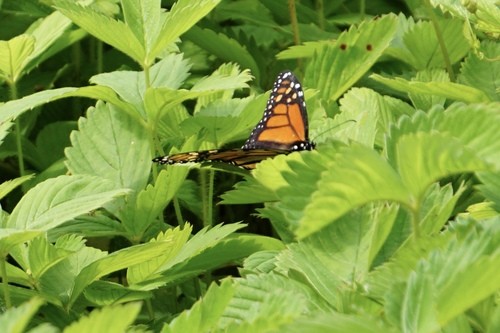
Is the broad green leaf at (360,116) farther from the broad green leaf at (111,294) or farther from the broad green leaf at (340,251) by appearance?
the broad green leaf at (111,294)

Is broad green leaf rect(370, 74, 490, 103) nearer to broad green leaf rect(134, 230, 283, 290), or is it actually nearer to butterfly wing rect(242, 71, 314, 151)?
butterfly wing rect(242, 71, 314, 151)

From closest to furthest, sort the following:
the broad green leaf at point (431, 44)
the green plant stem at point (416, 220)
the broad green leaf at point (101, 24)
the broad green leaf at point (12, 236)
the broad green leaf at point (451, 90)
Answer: the green plant stem at point (416, 220) < the broad green leaf at point (12, 236) < the broad green leaf at point (451, 90) < the broad green leaf at point (101, 24) < the broad green leaf at point (431, 44)

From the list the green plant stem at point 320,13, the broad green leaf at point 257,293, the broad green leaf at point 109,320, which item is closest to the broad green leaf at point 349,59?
the green plant stem at point 320,13

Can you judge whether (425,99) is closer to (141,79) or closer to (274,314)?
(141,79)

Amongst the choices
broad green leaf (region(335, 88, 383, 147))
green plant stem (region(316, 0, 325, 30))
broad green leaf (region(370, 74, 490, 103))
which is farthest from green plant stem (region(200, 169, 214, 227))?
green plant stem (region(316, 0, 325, 30))

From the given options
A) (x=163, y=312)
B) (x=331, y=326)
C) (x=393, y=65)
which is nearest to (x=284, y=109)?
(x=163, y=312)

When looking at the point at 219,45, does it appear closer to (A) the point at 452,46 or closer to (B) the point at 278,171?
(A) the point at 452,46

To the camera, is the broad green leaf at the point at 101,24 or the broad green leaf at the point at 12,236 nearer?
the broad green leaf at the point at 12,236
